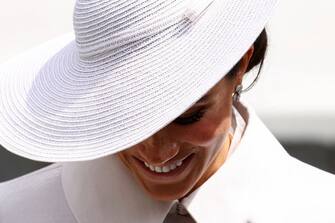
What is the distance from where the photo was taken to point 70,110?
123cm

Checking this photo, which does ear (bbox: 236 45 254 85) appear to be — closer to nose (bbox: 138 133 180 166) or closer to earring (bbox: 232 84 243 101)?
earring (bbox: 232 84 243 101)

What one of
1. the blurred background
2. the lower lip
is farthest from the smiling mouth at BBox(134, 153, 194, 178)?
the blurred background

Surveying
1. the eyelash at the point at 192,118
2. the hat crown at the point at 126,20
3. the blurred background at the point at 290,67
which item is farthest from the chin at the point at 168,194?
the blurred background at the point at 290,67

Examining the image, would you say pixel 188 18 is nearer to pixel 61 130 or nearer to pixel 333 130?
pixel 61 130

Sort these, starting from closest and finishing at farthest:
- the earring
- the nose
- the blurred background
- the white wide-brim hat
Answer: the white wide-brim hat, the nose, the earring, the blurred background

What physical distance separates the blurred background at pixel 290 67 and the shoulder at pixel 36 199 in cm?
37

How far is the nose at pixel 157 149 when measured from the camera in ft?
4.15

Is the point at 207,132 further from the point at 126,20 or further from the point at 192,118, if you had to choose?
the point at 126,20

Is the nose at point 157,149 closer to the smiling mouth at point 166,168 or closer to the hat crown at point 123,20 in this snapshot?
the smiling mouth at point 166,168

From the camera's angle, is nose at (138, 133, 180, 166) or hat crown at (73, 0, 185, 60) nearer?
hat crown at (73, 0, 185, 60)

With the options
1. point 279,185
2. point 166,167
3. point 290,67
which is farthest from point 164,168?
point 290,67

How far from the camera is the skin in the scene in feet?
4.18

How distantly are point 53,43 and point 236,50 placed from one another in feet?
1.41

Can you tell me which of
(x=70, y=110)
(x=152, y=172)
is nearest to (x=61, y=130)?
(x=70, y=110)
